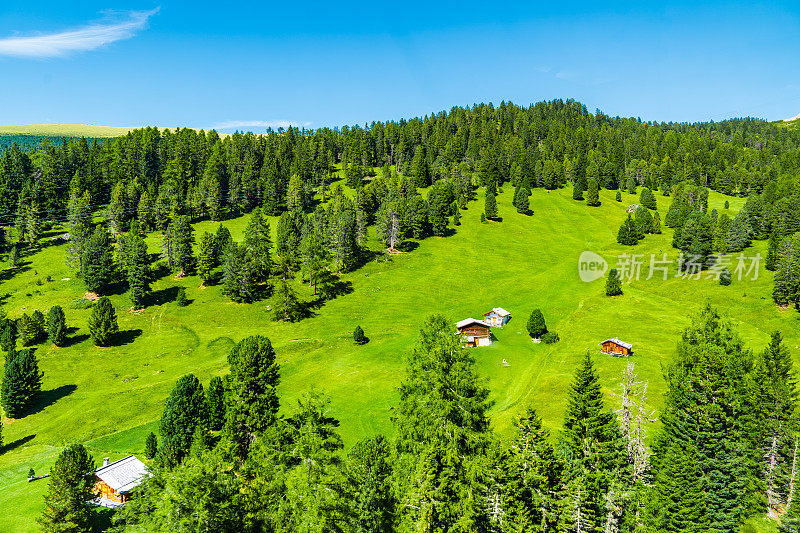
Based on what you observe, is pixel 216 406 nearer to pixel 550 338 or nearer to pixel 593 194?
pixel 550 338

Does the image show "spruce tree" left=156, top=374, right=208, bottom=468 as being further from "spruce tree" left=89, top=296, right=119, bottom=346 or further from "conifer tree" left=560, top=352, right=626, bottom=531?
"spruce tree" left=89, top=296, right=119, bottom=346

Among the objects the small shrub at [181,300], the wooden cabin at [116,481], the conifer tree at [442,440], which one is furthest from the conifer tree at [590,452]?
the small shrub at [181,300]

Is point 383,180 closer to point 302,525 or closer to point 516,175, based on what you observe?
point 516,175

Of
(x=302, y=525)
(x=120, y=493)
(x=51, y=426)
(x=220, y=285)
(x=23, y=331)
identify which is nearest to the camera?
(x=302, y=525)

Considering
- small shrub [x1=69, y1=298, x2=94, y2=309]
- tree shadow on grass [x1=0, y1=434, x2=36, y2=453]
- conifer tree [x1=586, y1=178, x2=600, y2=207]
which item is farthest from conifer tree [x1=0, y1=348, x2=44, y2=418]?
conifer tree [x1=586, y1=178, x2=600, y2=207]

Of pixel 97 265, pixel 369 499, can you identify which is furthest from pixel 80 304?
pixel 369 499

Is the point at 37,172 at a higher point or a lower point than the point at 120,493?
higher

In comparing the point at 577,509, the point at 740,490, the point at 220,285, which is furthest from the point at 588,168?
the point at 577,509

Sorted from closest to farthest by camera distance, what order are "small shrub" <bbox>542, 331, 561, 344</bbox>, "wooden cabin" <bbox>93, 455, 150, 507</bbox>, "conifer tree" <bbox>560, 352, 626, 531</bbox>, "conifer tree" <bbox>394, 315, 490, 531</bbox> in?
"conifer tree" <bbox>394, 315, 490, 531</bbox>
"conifer tree" <bbox>560, 352, 626, 531</bbox>
"wooden cabin" <bbox>93, 455, 150, 507</bbox>
"small shrub" <bbox>542, 331, 561, 344</bbox>
